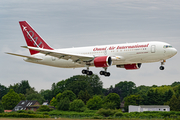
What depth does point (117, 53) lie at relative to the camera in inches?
2486

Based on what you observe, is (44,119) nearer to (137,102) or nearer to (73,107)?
(73,107)

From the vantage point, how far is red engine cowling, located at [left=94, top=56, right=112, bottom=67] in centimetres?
6187

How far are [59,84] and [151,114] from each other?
86.6 meters

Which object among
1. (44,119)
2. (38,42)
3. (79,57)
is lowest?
(44,119)

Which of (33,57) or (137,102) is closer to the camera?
(33,57)

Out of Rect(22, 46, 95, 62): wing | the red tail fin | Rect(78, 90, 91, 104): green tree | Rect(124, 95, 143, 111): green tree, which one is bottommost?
Rect(124, 95, 143, 111): green tree

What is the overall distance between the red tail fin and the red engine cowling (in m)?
14.2

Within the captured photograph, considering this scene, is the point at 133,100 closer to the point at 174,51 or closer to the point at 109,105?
the point at 109,105

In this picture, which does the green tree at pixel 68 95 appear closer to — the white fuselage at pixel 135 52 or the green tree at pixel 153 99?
the green tree at pixel 153 99

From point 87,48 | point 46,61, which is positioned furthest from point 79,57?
point 46,61

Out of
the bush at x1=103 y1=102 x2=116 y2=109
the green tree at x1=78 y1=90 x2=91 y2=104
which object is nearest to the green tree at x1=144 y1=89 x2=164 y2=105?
the bush at x1=103 y1=102 x2=116 y2=109

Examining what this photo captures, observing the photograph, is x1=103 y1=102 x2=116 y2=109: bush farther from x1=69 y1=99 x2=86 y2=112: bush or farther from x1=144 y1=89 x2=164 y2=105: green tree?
x1=144 y1=89 x2=164 y2=105: green tree

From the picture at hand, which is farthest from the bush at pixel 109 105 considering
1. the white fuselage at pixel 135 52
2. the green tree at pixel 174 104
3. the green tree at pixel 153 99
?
the white fuselage at pixel 135 52

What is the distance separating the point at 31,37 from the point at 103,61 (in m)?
20.3
